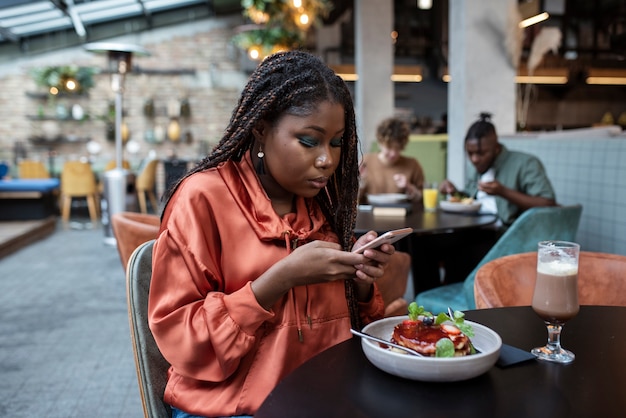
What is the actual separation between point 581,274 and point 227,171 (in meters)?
1.11

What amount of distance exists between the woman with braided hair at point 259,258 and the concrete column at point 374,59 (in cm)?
661

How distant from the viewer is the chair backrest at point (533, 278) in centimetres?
160

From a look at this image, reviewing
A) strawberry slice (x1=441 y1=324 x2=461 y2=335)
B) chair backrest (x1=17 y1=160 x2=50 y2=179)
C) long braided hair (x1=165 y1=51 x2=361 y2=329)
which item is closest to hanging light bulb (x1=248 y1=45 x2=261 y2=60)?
chair backrest (x1=17 y1=160 x2=50 y2=179)

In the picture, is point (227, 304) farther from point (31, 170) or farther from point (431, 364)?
point (31, 170)

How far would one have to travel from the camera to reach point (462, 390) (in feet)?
2.93

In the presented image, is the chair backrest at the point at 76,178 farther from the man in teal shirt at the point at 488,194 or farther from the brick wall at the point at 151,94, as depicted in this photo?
the man in teal shirt at the point at 488,194

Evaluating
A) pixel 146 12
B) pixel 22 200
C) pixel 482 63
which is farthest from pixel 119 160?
pixel 146 12

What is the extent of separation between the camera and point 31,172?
952 centimetres

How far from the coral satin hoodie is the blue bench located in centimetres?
748

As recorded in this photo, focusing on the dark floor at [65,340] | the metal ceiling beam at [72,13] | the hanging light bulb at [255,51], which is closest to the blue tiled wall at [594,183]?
the dark floor at [65,340]

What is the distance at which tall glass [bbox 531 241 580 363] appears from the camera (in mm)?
1065

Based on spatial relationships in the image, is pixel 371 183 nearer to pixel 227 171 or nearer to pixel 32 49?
pixel 227 171

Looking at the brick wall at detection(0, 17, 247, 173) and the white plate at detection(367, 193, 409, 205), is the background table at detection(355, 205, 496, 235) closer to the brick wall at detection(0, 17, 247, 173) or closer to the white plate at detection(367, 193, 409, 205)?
the white plate at detection(367, 193, 409, 205)

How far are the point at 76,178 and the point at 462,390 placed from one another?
8499mm
